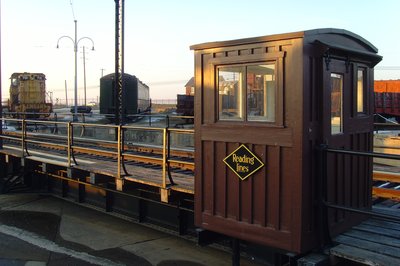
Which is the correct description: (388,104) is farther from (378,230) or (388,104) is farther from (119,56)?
(378,230)

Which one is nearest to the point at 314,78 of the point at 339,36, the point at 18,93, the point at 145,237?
the point at 339,36

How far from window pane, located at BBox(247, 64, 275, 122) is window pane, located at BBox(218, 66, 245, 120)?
11 cm

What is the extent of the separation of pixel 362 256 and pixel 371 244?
0.42 meters

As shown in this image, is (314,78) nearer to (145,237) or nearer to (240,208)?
(240,208)

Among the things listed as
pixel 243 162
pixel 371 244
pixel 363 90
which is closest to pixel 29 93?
pixel 243 162

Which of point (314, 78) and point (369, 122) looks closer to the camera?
point (314, 78)

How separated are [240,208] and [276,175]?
627 millimetres

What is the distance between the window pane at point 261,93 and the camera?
15.3ft

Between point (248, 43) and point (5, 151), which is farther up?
point (248, 43)

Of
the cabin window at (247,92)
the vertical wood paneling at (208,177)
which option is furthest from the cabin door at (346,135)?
the vertical wood paneling at (208,177)

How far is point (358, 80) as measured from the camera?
5254mm

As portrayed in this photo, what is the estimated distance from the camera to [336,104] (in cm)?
488

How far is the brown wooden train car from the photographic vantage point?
14.5 ft

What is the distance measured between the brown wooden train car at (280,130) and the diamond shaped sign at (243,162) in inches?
0.4
